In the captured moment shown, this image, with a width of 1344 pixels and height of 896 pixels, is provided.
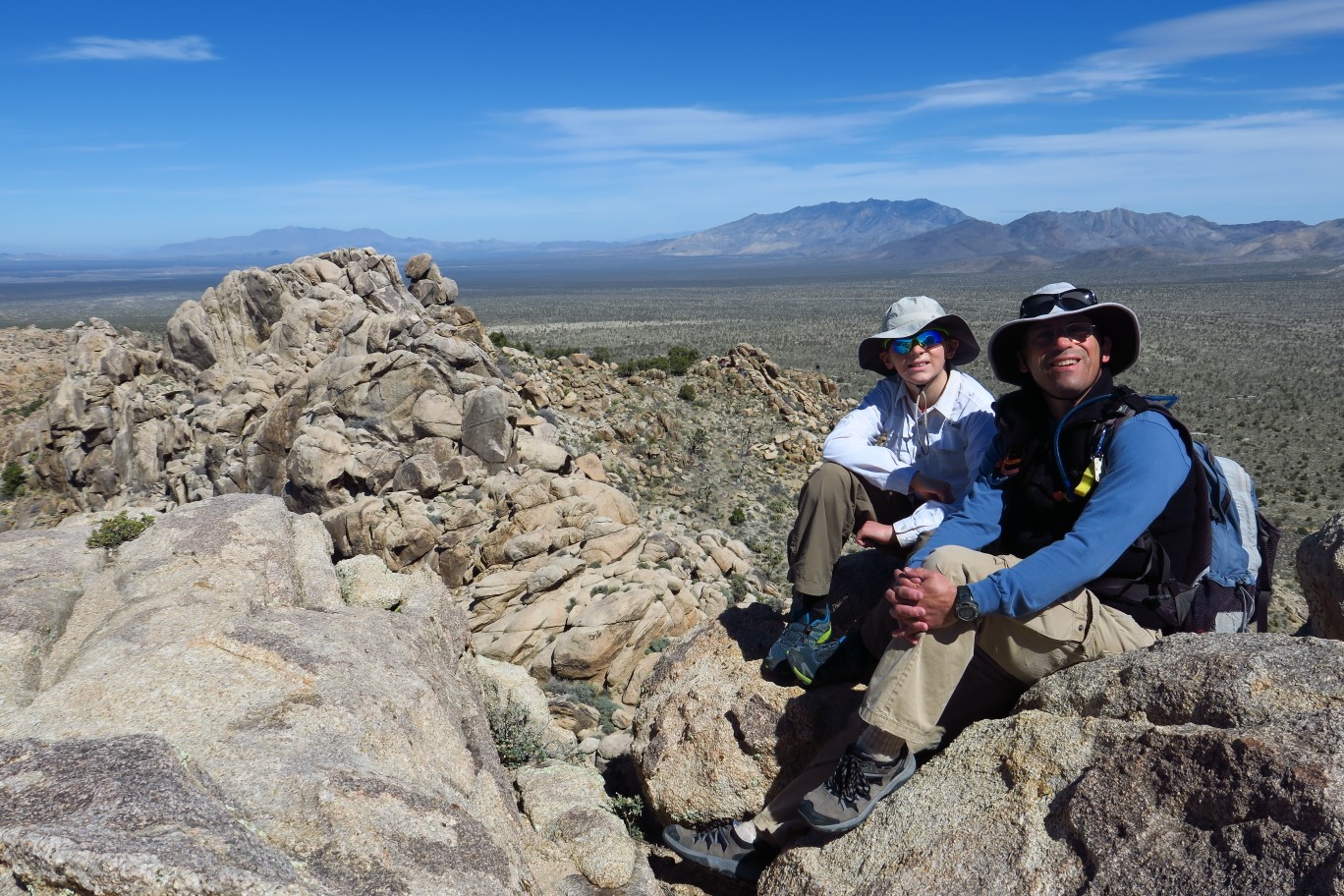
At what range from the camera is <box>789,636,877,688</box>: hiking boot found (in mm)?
5562

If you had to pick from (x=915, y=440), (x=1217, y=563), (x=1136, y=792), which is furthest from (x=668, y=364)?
(x=1136, y=792)

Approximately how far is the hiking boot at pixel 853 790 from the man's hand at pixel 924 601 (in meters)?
0.83

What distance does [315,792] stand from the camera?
3.77 metres

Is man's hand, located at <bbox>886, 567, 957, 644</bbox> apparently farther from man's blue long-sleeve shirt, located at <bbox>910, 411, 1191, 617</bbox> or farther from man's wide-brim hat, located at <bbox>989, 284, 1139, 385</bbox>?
man's wide-brim hat, located at <bbox>989, 284, 1139, 385</bbox>

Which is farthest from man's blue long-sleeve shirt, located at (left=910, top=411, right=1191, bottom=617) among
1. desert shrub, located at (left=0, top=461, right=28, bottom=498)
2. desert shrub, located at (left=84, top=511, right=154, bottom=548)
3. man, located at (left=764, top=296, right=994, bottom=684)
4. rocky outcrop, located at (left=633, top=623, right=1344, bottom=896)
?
desert shrub, located at (left=0, top=461, right=28, bottom=498)

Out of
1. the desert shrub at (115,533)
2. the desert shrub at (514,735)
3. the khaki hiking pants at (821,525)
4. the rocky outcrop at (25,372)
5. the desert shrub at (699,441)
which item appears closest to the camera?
the khaki hiking pants at (821,525)

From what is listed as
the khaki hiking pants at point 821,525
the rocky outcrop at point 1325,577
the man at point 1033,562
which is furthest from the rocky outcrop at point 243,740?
the rocky outcrop at point 1325,577

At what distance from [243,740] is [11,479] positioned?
25222 mm

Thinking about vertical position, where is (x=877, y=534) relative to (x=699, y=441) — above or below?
above

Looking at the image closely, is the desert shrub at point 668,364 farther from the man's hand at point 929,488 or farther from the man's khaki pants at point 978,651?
the man's khaki pants at point 978,651

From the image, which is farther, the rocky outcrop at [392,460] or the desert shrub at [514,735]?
the rocky outcrop at [392,460]

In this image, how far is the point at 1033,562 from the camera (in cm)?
417

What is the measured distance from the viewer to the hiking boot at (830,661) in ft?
18.2

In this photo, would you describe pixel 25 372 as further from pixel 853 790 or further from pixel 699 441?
pixel 853 790
